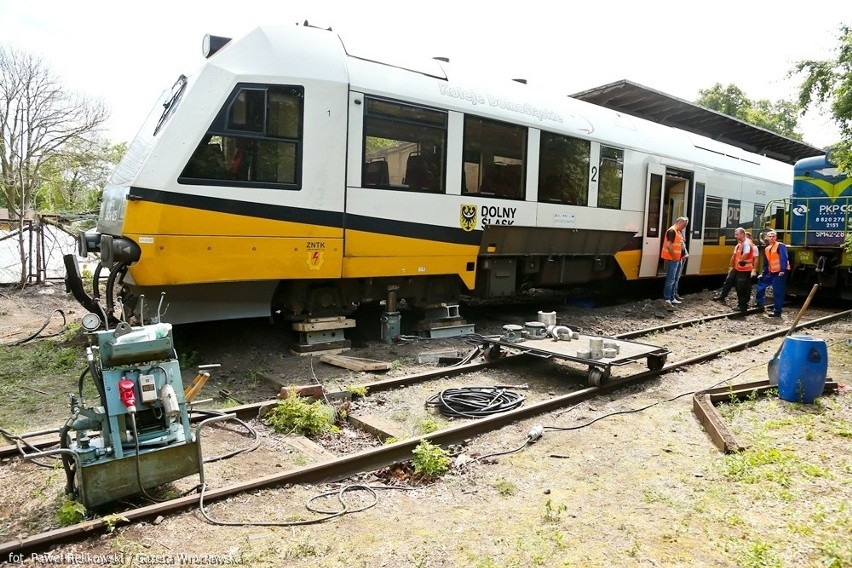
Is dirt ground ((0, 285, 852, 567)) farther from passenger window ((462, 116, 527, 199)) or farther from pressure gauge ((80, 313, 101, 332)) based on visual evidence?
passenger window ((462, 116, 527, 199))

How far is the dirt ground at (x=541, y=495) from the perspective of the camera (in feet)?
10.0

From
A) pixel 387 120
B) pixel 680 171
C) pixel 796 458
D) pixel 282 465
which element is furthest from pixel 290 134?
pixel 680 171

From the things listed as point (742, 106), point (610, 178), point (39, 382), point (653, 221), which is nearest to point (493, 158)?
point (610, 178)

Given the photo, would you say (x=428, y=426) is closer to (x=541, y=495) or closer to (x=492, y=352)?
(x=541, y=495)

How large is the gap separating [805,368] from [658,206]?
6.81 metres

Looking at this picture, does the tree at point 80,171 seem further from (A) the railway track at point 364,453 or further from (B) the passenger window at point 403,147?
(A) the railway track at point 364,453

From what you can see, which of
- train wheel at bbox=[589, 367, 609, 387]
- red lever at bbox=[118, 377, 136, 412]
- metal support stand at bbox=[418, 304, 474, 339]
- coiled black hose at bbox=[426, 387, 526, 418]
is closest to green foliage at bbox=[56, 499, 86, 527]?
red lever at bbox=[118, 377, 136, 412]

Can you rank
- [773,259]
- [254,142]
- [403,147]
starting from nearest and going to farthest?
[254,142]
[403,147]
[773,259]

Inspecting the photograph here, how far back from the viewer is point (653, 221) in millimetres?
A: 12016

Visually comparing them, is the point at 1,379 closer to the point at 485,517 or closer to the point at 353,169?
the point at 353,169

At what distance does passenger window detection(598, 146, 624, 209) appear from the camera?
34.4ft

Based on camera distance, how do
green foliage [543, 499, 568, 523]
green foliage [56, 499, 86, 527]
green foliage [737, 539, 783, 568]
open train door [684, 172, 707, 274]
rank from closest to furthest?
green foliage [737, 539, 783, 568] → green foliage [56, 499, 86, 527] → green foliage [543, 499, 568, 523] → open train door [684, 172, 707, 274]

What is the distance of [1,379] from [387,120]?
531 cm

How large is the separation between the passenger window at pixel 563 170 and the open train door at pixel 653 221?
7.36ft
